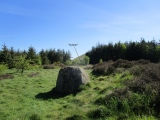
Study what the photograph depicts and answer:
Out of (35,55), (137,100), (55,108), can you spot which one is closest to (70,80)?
(55,108)

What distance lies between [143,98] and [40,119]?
4.24 m

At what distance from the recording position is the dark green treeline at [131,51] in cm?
4851

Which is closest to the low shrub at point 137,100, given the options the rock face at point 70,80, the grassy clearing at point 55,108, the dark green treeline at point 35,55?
the grassy clearing at point 55,108

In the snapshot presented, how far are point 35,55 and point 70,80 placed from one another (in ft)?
126

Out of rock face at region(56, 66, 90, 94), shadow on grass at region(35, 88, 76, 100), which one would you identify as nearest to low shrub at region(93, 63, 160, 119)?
shadow on grass at region(35, 88, 76, 100)

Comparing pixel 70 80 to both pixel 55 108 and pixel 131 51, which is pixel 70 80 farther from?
pixel 131 51

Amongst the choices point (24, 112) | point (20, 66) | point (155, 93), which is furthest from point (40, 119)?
point (20, 66)

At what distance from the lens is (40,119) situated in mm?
7273

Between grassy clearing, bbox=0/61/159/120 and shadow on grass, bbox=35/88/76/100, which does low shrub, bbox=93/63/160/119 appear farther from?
shadow on grass, bbox=35/88/76/100

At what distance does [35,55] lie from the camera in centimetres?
4888

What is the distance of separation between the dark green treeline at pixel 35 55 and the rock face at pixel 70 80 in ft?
85.5

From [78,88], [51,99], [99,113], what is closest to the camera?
[99,113]

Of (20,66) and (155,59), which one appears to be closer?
(20,66)

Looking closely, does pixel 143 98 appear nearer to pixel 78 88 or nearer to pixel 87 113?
pixel 87 113
